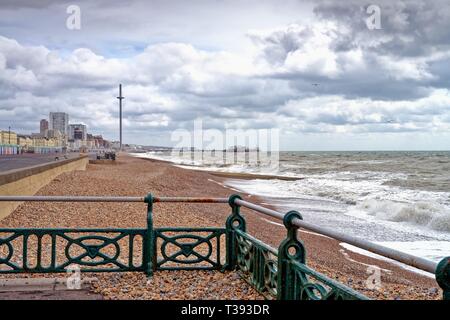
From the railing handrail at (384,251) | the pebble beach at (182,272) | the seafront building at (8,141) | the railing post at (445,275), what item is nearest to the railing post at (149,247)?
the pebble beach at (182,272)

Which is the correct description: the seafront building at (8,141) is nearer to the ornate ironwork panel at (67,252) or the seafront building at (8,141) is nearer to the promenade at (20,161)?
the promenade at (20,161)

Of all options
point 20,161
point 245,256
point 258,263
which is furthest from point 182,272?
point 20,161

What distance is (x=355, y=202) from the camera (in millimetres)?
26359

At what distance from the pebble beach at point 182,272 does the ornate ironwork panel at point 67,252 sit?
11.2 inches

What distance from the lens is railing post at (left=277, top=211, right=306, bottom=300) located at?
180 inches

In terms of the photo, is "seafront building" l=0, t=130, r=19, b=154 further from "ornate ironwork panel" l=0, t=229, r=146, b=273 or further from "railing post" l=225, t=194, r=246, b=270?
"railing post" l=225, t=194, r=246, b=270

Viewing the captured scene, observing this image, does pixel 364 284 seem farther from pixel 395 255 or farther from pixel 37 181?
pixel 37 181

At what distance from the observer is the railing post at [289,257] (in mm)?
4578

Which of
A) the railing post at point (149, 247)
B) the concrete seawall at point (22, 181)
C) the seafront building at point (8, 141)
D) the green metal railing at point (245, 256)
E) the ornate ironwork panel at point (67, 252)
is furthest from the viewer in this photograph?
the seafront building at point (8, 141)

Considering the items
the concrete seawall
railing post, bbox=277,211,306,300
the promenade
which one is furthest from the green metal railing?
the promenade

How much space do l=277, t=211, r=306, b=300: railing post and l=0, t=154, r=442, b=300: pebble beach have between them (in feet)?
3.89
